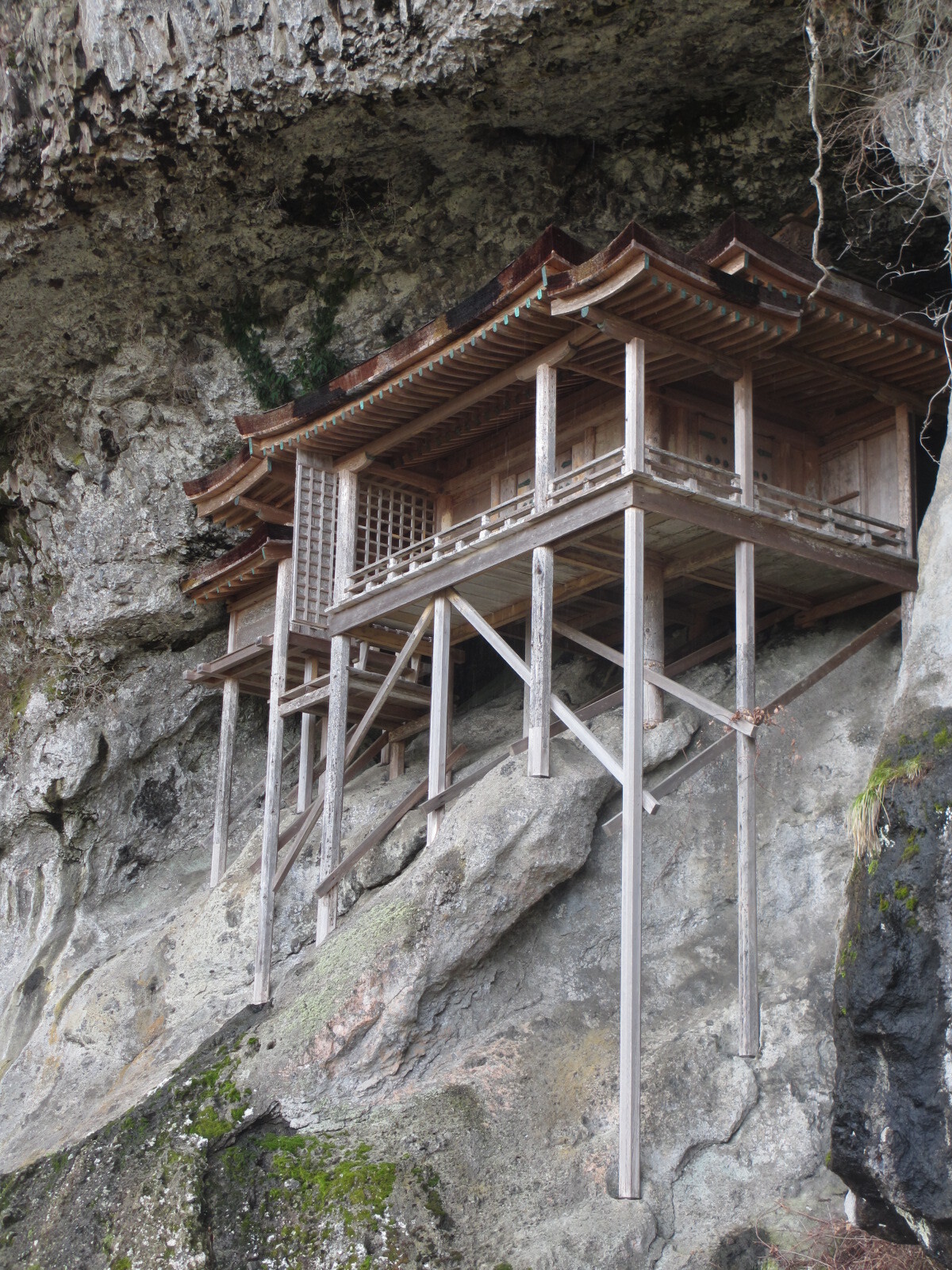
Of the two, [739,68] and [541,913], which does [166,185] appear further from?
[541,913]

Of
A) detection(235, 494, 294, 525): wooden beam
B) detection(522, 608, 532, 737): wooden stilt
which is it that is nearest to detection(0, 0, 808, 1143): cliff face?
detection(235, 494, 294, 525): wooden beam

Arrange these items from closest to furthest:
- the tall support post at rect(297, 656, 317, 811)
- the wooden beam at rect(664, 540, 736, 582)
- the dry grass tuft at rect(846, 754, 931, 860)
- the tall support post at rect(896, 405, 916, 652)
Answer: the dry grass tuft at rect(846, 754, 931, 860) → the wooden beam at rect(664, 540, 736, 582) → the tall support post at rect(896, 405, 916, 652) → the tall support post at rect(297, 656, 317, 811)

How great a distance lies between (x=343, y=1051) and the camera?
40.1ft

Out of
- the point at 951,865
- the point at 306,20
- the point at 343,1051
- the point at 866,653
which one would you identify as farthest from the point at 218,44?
the point at 951,865

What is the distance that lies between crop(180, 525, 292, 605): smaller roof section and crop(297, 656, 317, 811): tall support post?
1.39 m

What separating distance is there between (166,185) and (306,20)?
3.34 m

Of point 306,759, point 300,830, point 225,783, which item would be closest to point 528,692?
point 300,830

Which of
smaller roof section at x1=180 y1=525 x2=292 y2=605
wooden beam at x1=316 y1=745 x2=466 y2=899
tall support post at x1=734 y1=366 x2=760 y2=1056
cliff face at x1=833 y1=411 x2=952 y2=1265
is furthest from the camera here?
smaller roof section at x1=180 y1=525 x2=292 y2=605

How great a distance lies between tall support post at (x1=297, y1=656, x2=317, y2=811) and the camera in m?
18.1

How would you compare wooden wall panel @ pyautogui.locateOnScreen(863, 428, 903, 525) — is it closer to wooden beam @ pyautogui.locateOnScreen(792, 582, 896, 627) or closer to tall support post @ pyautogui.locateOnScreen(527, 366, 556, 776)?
wooden beam @ pyautogui.locateOnScreen(792, 582, 896, 627)

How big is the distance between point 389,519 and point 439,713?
282 centimetres

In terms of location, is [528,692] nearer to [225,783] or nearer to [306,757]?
[306,757]

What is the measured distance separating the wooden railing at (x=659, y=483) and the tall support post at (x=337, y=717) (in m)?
0.34

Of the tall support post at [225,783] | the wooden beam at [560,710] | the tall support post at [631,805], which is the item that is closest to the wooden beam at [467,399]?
the tall support post at [631,805]
